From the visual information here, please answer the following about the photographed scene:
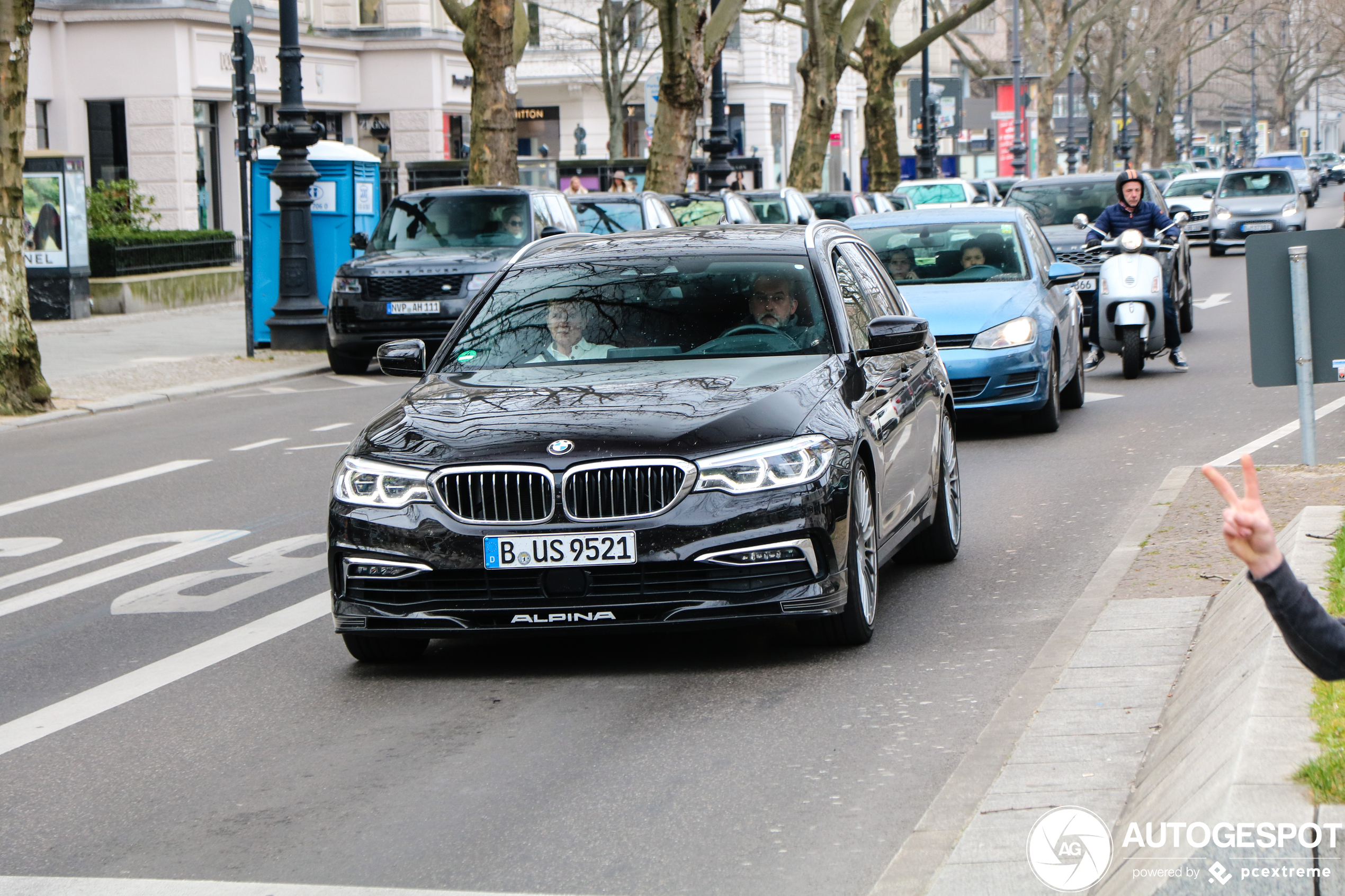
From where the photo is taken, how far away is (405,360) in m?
8.20

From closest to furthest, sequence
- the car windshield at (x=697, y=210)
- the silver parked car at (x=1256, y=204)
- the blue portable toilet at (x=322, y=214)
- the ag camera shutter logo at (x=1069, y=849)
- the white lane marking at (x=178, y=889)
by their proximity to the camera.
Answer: the ag camera shutter logo at (x=1069, y=849) < the white lane marking at (x=178, y=889) < the blue portable toilet at (x=322, y=214) < the car windshield at (x=697, y=210) < the silver parked car at (x=1256, y=204)

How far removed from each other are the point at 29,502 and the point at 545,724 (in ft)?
21.9

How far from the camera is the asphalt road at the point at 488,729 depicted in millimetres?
4941

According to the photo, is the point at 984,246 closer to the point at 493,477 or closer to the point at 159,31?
the point at 493,477

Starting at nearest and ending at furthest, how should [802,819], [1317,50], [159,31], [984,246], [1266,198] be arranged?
[802,819]
[984,246]
[159,31]
[1266,198]
[1317,50]

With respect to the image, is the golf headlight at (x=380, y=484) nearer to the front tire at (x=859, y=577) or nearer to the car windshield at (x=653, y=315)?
the car windshield at (x=653, y=315)

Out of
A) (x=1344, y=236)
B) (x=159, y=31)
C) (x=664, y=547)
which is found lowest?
(x=664, y=547)

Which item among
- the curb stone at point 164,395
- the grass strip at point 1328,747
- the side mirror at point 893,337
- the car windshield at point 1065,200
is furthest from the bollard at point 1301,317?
the car windshield at point 1065,200

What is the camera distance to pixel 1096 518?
33.0 ft

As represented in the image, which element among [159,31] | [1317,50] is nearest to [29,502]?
[159,31]

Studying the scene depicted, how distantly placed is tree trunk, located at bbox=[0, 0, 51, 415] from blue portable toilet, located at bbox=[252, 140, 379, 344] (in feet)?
20.7

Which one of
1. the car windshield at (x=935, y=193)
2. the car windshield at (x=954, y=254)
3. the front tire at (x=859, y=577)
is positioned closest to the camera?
the front tire at (x=859, y=577)

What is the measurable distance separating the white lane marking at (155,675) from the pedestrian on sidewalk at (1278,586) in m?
4.10

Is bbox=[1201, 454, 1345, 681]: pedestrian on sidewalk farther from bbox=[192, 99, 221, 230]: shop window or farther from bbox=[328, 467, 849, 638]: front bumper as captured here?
bbox=[192, 99, 221, 230]: shop window
